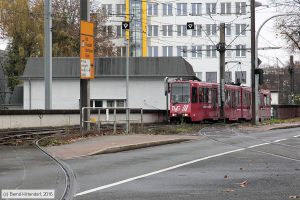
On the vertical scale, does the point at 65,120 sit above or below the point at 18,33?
below

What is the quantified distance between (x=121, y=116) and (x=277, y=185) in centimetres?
2515

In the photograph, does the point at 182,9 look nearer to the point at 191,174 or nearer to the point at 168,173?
the point at 168,173

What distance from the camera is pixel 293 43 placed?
6122 centimetres

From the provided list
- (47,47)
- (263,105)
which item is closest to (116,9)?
(263,105)

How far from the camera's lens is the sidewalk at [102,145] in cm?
1756

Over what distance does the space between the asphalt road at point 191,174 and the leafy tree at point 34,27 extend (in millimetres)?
47105

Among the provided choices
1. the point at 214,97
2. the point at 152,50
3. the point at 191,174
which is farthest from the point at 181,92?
the point at 152,50

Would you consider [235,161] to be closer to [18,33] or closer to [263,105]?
[263,105]

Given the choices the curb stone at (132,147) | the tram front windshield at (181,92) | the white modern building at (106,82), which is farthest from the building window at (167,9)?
the curb stone at (132,147)

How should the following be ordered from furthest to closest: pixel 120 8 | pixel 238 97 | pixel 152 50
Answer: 1. pixel 120 8
2. pixel 152 50
3. pixel 238 97

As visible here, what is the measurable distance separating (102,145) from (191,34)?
261 feet

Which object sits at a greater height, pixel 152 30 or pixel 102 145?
pixel 152 30

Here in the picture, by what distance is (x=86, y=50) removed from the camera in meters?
24.7

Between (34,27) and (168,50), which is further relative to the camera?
(168,50)
